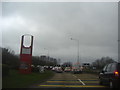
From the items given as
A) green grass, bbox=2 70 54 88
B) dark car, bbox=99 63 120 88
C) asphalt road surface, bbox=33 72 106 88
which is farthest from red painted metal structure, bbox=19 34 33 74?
dark car, bbox=99 63 120 88

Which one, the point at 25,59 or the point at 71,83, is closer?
the point at 71,83

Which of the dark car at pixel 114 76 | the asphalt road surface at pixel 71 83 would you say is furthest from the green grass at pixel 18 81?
the dark car at pixel 114 76

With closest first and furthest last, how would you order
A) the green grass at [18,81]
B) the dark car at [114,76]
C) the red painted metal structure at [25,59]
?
the dark car at [114,76] < the green grass at [18,81] < the red painted metal structure at [25,59]

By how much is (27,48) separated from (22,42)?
1276mm

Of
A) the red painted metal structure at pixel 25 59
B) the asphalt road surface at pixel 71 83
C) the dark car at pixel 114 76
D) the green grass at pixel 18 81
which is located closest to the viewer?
the dark car at pixel 114 76

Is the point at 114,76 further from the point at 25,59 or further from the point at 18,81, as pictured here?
the point at 25,59

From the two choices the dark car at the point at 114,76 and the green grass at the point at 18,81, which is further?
the green grass at the point at 18,81

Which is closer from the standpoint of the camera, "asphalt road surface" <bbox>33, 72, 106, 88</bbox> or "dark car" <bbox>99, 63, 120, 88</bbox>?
"dark car" <bbox>99, 63, 120, 88</bbox>

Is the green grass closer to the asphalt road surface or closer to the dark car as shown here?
the asphalt road surface

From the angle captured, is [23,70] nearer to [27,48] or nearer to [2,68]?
[27,48]

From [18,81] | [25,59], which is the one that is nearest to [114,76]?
[18,81]

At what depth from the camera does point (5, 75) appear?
18.1 meters

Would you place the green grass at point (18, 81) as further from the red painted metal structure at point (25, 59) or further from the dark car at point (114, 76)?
the red painted metal structure at point (25, 59)

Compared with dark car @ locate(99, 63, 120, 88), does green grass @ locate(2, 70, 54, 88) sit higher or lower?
lower
